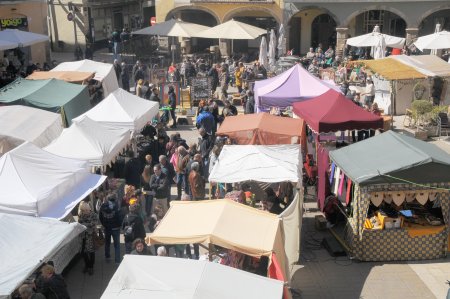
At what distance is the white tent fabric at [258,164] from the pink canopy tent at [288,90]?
4.22 m

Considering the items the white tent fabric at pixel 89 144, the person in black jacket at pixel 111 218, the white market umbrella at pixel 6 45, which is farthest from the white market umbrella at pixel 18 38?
the person in black jacket at pixel 111 218

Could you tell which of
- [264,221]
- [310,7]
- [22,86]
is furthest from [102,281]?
[310,7]

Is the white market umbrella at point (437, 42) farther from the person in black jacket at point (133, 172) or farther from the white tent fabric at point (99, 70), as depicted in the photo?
the person in black jacket at point (133, 172)

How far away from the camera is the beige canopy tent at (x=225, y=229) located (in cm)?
876

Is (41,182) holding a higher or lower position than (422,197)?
higher

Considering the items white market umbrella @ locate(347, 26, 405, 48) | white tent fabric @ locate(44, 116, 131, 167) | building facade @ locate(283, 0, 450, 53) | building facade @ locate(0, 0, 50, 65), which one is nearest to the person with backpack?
white tent fabric @ locate(44, 116, 131, 167)

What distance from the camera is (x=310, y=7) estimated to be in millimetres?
31375

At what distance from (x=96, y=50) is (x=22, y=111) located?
73.0ft

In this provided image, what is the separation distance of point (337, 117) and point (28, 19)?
19941 mm

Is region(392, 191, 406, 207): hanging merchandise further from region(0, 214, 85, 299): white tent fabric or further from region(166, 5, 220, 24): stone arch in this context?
region(166, 5, 220, 24): stone arch

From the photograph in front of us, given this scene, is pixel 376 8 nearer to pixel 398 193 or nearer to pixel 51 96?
pixel 51 96

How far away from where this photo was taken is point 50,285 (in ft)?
27.9

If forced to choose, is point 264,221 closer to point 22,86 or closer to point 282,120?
point 282,120

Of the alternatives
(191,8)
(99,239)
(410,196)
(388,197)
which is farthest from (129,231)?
(191,8)
